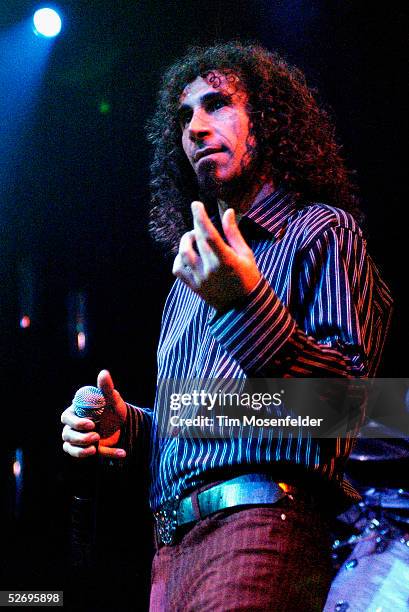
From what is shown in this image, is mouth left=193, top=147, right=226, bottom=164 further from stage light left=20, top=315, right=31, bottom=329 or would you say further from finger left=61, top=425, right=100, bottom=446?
stage light left=20, top=315, right=31, bottom=329

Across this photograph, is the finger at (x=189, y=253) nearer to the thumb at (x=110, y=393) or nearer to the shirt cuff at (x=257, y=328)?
the shirt cuff at (x=257, y=328)

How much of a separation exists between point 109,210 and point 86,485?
213 cm

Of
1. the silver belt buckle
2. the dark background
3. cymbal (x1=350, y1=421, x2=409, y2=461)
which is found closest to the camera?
the silver belt buckle

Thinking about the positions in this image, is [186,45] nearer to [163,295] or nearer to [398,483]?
[163,295]

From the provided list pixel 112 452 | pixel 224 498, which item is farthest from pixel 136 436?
pixel 224 498

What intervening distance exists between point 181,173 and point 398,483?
1555 mm

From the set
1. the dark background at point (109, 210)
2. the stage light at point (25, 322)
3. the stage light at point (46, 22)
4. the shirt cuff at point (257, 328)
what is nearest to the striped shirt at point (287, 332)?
the shirt cuff at point (257, 328)

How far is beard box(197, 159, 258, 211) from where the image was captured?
1.74 m

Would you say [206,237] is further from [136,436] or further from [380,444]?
[380,444]

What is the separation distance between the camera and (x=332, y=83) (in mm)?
3002

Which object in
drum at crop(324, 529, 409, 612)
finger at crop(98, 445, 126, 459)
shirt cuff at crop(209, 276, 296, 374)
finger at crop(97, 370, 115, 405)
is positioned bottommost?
drum at crop(324, 529, 409, 612)

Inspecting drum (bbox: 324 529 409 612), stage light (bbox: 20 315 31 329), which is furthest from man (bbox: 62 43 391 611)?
stage light (bbox: 20 315 31 329)

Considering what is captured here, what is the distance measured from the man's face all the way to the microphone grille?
0.70 m

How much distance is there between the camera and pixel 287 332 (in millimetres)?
1054
